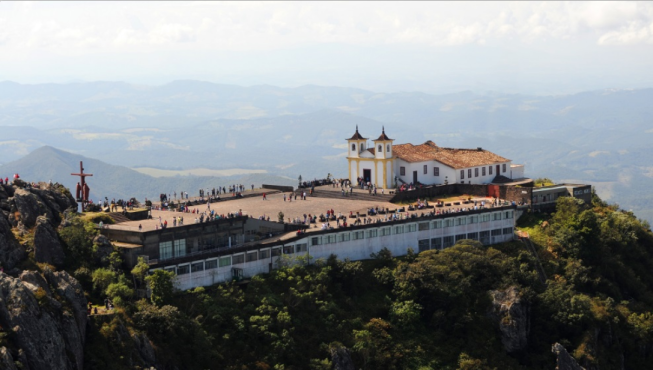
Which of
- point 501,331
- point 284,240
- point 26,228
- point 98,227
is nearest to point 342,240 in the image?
point 284,240

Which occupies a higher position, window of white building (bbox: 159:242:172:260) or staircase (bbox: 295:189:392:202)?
staircase (bbox: 295:189:392:202)

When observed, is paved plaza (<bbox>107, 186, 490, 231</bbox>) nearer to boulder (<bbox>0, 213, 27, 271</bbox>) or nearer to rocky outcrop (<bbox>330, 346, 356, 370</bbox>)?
boulder (<bbox>0, 213, 27, 271</bbox>)

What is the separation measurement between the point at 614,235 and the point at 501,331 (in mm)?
25041

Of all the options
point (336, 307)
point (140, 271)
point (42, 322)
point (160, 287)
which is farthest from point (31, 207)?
point (336, 307)

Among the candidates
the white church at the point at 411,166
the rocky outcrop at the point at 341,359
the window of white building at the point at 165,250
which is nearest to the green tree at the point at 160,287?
the window of white building at the point at 165,250

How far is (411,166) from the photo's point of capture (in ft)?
373

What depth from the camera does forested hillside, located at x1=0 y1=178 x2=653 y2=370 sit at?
203 feet

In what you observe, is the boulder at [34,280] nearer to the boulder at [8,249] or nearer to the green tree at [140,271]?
the boulder at [8,249]

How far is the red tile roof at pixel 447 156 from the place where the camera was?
114m

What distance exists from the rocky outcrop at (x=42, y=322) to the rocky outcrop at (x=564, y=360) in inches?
1595

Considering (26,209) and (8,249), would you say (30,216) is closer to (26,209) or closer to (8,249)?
(26,209)

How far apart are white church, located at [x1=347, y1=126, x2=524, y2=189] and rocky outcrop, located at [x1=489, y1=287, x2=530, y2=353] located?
29.4 m

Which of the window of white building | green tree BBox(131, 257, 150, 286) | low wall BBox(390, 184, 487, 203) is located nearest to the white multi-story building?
green tree BBox(131, 257, 150, 286)

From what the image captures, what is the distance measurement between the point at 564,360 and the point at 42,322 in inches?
1759
